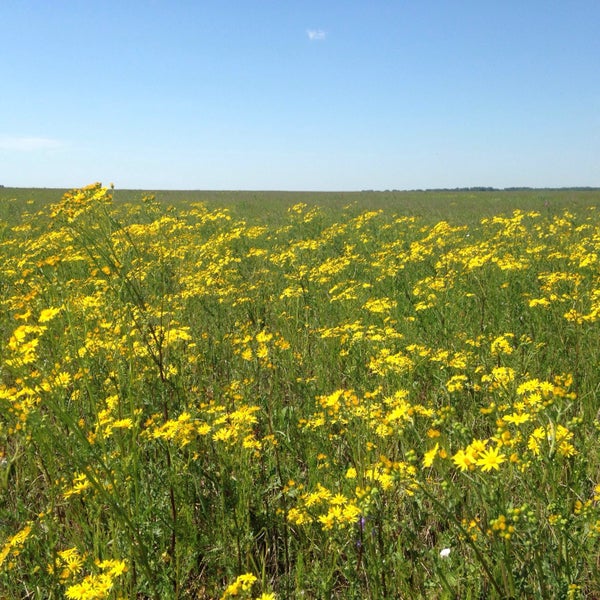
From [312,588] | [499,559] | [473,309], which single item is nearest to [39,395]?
[312,588]

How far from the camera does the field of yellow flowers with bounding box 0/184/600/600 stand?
181 cm

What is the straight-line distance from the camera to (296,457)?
2953 mm

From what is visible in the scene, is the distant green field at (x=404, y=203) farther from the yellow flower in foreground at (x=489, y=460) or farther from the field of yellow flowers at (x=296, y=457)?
the yellow flower in foreground at (x=489, y=460)

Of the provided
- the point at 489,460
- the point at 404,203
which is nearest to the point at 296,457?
the point at 489,460

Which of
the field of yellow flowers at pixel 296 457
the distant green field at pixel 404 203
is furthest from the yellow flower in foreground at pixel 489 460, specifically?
the distant green field at pixel 404 203

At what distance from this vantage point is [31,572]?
1.97m

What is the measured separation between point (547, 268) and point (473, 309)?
6.95 feet

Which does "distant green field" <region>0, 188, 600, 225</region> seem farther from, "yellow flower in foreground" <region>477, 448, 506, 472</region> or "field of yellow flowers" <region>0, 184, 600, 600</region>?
"yellow flower in foreground" <region>477, 448, 506, 472</region>

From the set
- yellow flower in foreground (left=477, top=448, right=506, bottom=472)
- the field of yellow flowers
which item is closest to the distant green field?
the field of yellow flowers

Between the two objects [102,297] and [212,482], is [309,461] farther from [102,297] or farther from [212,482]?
[102,297]

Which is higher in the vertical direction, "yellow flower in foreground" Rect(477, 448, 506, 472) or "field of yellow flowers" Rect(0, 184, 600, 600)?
"yellow flower in foreground" Rect(477, 448, 506, 472)

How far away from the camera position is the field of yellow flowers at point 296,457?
181cm

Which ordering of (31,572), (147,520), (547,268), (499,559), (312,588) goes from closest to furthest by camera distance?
(499,559) → (31,572) → (312,588) → (147,520) → (547,268)

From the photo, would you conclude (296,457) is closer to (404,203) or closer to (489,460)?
(489,460)
